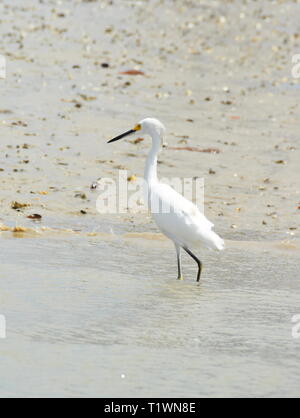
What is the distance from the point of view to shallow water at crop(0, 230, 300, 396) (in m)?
5.48

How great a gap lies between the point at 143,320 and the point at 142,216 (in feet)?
10.6

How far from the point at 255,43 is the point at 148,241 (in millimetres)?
9879

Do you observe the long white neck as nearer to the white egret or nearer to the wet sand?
the white egret

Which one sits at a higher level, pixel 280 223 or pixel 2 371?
pixel 280 223

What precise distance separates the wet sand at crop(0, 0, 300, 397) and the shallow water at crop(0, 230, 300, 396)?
0.05ft

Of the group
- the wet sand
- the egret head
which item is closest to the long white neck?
Answer: the egret head

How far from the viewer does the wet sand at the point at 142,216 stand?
580cm

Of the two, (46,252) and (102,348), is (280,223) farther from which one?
(102,348)

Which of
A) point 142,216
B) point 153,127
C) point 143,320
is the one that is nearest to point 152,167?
point 153,127

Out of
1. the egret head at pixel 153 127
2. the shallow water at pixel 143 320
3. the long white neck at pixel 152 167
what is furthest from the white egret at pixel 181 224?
the egret head at pixel 153 127

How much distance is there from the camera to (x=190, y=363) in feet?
19.0

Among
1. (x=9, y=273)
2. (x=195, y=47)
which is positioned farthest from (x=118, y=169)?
(x=195, y=47)

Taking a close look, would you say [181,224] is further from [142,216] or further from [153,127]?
[142,216]

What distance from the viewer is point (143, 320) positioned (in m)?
6.58
